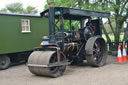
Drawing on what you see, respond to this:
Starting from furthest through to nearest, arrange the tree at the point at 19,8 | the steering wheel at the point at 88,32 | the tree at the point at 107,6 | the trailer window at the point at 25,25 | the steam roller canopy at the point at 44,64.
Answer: the tree at the point at 19,8, the tree at the point at 107,6, the trailer window at the point at 25,25, the steering wheel at the point at 88,32, the steam roller canopy at the point at 44,64

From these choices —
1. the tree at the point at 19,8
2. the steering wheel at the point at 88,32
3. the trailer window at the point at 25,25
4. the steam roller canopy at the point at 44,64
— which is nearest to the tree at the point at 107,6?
the steering wheel at the point at 88,32

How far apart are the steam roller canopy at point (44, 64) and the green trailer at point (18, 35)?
3.17 meters

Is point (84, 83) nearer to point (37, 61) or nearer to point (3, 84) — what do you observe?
point (37, 61)

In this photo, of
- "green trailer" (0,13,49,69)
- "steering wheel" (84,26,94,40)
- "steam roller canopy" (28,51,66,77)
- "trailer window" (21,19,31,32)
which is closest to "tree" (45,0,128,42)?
"green trailer" (0,13,49,69)

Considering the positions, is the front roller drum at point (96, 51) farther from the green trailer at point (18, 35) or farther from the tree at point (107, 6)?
the green trailer at point (18, 35)

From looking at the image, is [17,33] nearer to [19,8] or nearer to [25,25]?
[25,25]

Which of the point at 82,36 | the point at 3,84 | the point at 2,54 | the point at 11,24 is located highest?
the point at 11,24

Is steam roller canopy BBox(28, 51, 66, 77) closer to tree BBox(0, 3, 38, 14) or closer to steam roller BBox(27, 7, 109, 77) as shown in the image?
steam roller BBox(27, 7, 109, 77)

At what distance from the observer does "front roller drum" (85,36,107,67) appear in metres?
7.53

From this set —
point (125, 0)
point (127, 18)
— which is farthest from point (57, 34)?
point (127, 18)

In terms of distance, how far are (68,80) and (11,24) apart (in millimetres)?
4970

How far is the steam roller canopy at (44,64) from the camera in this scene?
5.92m

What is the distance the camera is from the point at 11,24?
365 inches

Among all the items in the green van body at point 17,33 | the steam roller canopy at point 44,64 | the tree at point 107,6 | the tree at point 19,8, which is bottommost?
the steam roller canopy at point 44,64
